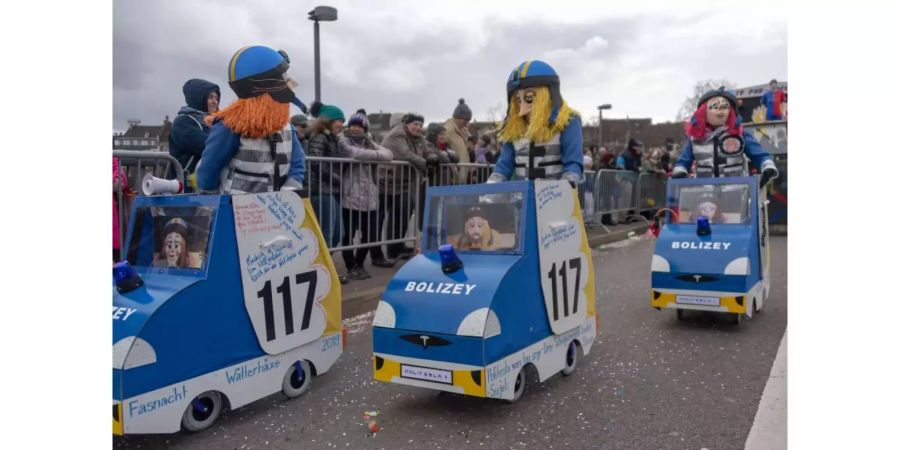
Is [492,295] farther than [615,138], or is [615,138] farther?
[615,138]

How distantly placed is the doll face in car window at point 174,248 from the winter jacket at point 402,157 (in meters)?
3.35

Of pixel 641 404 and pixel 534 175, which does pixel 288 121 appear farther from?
pixel 641 404

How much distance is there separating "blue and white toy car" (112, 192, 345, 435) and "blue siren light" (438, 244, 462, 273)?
768 millimetres

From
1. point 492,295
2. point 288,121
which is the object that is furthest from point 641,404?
point 288,121

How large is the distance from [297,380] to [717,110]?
4002mm

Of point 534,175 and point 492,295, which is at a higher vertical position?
point 534,175

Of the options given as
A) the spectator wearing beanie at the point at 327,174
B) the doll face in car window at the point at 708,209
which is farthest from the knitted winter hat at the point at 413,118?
the doll face in car window at the point at 708,209

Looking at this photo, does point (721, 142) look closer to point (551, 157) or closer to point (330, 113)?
point (551, 157)

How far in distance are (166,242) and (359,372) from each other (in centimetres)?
137

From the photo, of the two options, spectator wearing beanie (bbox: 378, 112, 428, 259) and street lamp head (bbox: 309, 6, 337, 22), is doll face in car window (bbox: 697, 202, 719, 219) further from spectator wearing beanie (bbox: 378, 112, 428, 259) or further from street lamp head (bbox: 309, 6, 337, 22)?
street lamp head (bbox: 309, 6, 337, 22)

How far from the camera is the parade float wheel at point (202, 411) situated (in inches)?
119

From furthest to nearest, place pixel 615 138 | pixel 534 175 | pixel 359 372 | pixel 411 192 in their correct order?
pixel 615 138 < pixel 411 192 < pixel 534 175 < pixel 359 372

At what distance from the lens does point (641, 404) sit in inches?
134

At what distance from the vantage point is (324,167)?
230 inches
